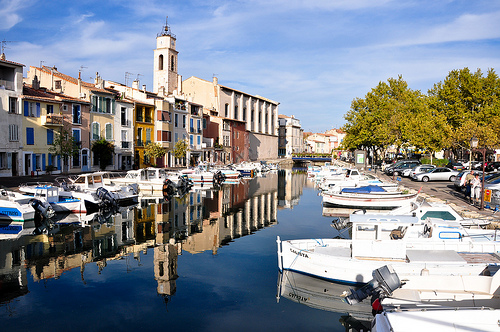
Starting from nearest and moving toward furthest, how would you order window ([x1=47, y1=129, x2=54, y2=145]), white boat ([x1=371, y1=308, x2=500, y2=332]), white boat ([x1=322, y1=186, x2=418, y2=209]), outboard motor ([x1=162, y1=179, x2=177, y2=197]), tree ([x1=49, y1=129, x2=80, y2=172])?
1. white boat ([x1=371, y1=308, x2=500, y2=332])
2. white boat ([x1=322, y1=186, x2=418, y2=209])
3. outboard motor ([x1=162, y1=179, x2=177, y2=197])
4. tree ([x1=49, y1=129, x2=80, y2=172])
5. window ([x1=47, y1=129, x2=54, y2=145])

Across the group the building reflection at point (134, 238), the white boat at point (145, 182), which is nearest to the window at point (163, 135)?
the white boat at point (145, 182)

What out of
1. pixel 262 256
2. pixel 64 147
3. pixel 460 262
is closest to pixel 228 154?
pixel 64 147

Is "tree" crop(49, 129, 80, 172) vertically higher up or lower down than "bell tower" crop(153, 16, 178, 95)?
lower down

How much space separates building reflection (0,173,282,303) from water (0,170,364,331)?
5cm

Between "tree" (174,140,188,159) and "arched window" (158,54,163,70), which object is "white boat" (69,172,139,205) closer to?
"tree" (174,140,188,159)

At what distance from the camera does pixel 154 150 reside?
188 ft

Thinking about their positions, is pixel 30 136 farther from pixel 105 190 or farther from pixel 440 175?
pixel 440 175

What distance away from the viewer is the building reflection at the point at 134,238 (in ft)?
52.1

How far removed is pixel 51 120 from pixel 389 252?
1577 inches

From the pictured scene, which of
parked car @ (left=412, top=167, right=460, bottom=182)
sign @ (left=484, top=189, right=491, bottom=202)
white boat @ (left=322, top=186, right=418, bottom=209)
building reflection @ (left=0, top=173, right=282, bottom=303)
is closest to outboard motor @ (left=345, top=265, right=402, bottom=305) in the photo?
building reflection @ (left=0, top=173, right=282, bottom=303)

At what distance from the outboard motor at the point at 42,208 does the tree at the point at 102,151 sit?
85.4ft

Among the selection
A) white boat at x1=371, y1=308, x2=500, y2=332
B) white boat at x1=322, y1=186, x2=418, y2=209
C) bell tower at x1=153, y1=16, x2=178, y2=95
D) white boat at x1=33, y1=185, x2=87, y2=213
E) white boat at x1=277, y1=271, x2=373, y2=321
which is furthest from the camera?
bell tower at x1=153, y1=16, x2=178, y2=95

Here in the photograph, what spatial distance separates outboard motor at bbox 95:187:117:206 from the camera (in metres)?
30.3

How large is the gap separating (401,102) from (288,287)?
2358 inches
